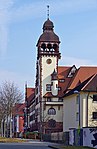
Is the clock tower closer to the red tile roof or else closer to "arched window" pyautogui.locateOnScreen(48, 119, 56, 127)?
"arched window" pyautogui.locateOnScreen(48, 119, 56, 127)

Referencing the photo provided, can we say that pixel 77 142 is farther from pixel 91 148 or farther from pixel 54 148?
pixel 91 148

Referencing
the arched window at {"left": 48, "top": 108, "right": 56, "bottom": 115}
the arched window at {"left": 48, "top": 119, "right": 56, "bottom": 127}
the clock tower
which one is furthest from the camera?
the arched window at {"left": 48, "top": 108, "right": 56, "bottom": 115}

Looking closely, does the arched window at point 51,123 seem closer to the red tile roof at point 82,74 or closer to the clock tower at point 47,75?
the clock tower at point 47,75

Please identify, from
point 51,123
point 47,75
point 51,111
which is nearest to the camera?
point 51,123

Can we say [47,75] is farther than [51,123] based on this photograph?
Yes

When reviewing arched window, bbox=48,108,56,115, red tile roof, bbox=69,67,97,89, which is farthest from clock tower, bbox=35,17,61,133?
red tile roof, bbox=69,67,97,89

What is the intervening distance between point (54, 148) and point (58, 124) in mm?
62540

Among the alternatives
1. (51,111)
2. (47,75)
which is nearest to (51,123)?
(51,111)

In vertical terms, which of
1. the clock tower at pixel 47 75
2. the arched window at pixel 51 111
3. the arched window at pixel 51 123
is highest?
the clock tower at pixel 47 75

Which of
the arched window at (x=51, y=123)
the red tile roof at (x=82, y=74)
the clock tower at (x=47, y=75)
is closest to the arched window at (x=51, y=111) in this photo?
the clock tower at (x=47, y=75)

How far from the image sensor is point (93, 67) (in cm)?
11669

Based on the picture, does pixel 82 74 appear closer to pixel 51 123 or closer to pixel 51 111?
pixel 51 111

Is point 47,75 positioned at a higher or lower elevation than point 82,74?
lower

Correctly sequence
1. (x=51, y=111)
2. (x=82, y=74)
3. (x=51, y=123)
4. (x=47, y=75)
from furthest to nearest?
(x=82, y=74) < (x=51, y=111) < (x=47, y=75) < (x=51, y=123)
